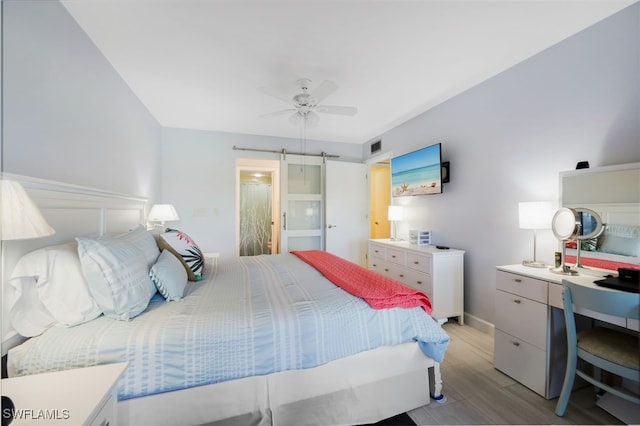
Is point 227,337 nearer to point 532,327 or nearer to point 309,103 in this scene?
point 532,327

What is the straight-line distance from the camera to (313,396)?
4.12 ft

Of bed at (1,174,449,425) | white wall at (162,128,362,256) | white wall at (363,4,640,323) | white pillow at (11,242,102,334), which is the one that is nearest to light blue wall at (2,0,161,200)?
bed at (1,174,449,425)

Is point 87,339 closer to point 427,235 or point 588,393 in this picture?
point 588,393

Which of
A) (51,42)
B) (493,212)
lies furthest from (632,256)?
(51,42)

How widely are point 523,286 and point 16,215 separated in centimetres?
254

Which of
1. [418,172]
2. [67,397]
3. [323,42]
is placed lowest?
[67,397]

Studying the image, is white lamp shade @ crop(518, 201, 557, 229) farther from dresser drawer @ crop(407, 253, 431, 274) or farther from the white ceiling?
the white ceiling

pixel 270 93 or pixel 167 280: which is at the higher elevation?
pixel 270 93

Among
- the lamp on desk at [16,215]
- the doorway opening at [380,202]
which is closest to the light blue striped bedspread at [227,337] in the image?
the lamp on desk at [16,215]

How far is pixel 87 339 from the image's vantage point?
1.05 m

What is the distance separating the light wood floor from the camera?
1.37m

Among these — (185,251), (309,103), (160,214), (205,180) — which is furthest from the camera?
(205,180)

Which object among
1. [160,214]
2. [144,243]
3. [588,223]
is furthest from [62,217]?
[588,223]

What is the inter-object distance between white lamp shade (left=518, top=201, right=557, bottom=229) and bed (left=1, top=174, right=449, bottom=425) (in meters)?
1.06
